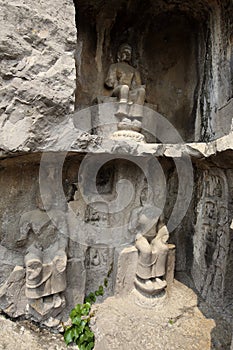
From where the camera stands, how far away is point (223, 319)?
2707mm

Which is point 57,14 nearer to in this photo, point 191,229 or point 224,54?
point 224,54

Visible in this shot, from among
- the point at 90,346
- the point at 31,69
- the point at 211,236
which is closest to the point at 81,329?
the point at 90,346

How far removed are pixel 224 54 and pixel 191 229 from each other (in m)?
2.17

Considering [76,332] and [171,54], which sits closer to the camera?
[76,332]

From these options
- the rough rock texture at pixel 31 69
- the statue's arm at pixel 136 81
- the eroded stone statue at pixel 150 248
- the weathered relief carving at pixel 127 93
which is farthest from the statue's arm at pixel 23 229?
the statue's arm at pixel 136 81

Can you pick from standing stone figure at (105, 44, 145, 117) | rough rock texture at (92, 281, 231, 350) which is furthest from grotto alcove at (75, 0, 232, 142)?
rough rock texture at (92, 281, 231, 350)

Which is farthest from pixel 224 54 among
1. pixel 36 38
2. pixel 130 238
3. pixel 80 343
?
pixel 80 343

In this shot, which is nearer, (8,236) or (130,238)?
(8,236)

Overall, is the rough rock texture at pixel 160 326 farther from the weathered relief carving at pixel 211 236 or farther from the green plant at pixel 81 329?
the weathered relief carving at pixel 211 236

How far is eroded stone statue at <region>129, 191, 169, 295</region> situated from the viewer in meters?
2.88

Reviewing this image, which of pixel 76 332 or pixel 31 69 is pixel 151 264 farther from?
pixel 31 69

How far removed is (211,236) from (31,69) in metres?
2.57

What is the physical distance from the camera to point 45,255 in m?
2.66

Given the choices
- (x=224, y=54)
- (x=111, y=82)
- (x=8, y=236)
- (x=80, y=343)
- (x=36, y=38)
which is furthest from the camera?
(x=111, y=82)
